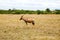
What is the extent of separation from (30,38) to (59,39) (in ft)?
6.87

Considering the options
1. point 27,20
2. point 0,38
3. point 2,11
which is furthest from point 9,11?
point 0,38

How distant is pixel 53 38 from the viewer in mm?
15805

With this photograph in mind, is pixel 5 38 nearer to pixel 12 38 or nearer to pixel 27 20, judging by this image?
pixel 12 38

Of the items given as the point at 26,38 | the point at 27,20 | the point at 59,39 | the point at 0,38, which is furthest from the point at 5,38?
the point at 27,20

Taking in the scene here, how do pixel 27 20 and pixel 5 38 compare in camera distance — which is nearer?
pixel 5 38

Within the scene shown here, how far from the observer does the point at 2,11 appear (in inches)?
2463

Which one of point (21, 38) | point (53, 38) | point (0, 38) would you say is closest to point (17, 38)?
point (21, 38)

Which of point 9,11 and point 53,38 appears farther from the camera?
point 9,11

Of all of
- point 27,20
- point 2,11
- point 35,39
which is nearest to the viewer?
point 35,39

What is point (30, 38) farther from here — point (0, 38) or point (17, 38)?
point (0, 38)

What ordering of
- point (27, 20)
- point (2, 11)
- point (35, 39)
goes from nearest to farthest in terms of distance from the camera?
point (35, 39)
point (27, 20)
point (2, 11)

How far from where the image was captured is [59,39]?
15.3m

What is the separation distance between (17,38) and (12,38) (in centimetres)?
36

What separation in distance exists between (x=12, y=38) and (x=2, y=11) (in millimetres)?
47833
